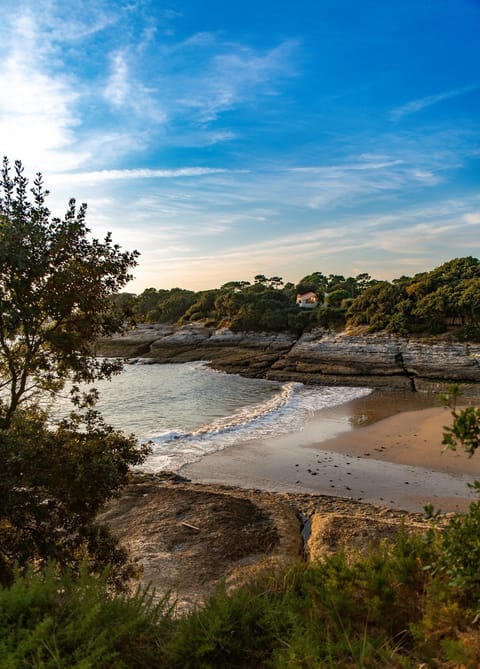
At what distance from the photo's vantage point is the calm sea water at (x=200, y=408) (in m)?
17.4

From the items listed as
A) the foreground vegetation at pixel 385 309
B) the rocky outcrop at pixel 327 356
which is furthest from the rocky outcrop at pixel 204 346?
the foreground vegetation at pixel 385 309

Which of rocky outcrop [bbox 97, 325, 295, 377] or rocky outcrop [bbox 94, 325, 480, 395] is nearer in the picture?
rocky outcrop [bbox 94, 325, 480, 395]

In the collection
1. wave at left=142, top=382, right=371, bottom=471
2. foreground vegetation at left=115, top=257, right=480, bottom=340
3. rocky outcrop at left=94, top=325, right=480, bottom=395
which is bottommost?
wave at left=142, top=382, right=371, bottom=471

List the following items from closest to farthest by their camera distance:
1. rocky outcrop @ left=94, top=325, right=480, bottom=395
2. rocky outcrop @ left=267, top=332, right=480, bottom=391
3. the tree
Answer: the tree < rocky outcrop @ left=267, top=332, right=480, bottom=391 < rocky outcrop @ left=94, top=325, right=480, bottom=395

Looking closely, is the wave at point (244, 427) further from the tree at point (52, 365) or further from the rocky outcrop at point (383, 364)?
the tree at point (52, 365)

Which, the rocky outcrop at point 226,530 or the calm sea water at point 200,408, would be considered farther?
the calm sea water at point 200,408

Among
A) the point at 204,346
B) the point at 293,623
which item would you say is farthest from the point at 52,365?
the point at 204,346

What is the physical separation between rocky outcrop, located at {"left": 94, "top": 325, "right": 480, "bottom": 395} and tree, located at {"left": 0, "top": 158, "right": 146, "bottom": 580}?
78.8 feet

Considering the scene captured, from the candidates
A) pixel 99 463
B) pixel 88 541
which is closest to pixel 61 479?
pixel 99 463

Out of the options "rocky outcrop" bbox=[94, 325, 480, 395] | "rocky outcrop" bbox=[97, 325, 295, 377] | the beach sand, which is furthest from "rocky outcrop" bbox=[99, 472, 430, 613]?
"rocky outcrop" bbox=[97, 325, 295, 377]

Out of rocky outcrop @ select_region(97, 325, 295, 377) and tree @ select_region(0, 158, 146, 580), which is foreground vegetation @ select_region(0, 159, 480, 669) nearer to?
tree @ select_region(0, 158, 146, 580)

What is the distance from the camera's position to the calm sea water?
1738 cm

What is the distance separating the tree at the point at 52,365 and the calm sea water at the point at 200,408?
7994 mm

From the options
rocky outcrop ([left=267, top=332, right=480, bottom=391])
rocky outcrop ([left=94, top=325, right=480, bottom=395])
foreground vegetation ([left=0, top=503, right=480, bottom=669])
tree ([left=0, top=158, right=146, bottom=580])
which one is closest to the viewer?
foreground vegetation ([left=0, top=503, right=480, bottom=669])
